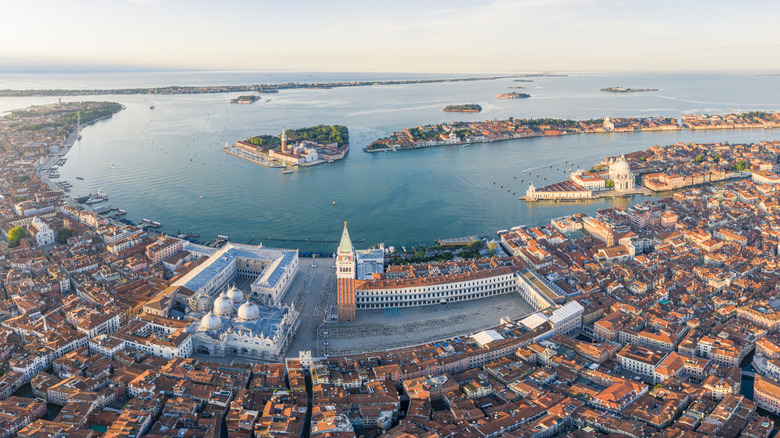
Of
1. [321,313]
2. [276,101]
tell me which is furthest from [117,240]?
[276,101]

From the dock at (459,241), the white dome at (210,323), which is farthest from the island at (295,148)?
the white dome at (210,323)

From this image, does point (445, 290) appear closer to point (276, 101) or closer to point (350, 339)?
point (350, 339)

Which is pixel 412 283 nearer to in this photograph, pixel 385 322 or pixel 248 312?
pixel 385 322

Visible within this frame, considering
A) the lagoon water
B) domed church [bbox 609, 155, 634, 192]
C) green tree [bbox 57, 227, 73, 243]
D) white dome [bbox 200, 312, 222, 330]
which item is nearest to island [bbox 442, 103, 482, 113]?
the lagoon water

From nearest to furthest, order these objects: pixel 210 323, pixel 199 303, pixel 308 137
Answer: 1. pixel 210 323
2. pixel 199 303
3. pixel 308 137

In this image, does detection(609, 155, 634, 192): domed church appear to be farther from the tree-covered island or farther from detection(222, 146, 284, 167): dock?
detection(222, 146, 284, 167): dock

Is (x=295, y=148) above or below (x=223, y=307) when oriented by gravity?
above

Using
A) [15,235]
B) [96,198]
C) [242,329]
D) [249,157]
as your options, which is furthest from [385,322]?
[249,157]
